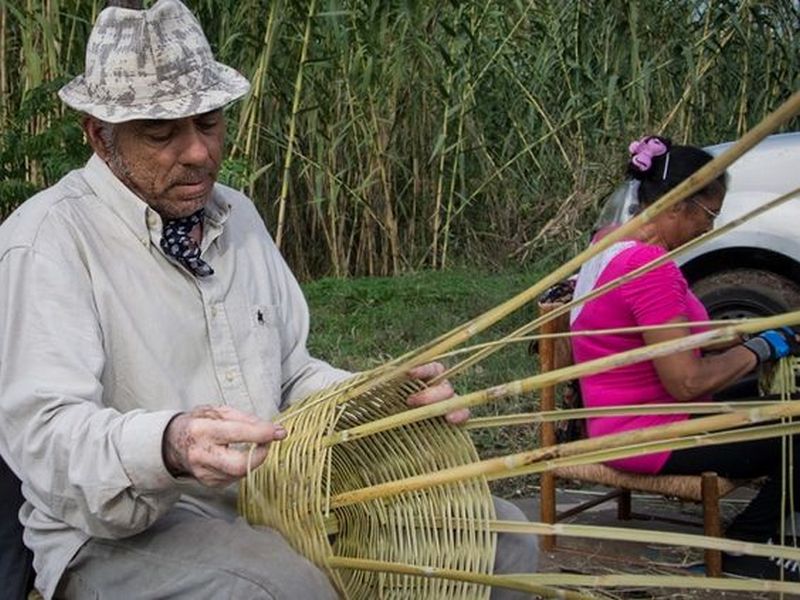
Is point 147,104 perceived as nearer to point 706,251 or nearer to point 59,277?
point 59,277

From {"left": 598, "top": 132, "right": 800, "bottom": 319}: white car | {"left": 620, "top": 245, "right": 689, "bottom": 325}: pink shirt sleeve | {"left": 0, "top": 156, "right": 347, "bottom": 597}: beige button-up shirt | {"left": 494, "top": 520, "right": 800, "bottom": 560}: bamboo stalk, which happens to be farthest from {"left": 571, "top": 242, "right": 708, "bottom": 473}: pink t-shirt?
{"left": 598, "top": 132, "right": 800, "bottom": 319}: white car

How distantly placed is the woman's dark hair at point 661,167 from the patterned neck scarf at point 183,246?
1966mm

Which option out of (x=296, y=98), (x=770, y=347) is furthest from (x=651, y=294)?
(x=296, y=98)

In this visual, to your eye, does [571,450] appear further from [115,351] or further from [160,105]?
[160,105]

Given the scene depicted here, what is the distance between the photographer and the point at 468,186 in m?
9.28

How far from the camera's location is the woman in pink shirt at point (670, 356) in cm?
401

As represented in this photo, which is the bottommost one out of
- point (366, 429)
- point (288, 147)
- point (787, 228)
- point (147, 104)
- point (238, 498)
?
point (288, 147)

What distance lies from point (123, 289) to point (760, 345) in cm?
205

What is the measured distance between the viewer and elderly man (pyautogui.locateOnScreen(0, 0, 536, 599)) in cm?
223

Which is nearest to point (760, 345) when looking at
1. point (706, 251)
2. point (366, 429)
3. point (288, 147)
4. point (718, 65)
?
point (366, 429)

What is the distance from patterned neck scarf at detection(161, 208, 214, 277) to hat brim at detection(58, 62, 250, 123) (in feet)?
0.68

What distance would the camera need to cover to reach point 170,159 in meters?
2.54

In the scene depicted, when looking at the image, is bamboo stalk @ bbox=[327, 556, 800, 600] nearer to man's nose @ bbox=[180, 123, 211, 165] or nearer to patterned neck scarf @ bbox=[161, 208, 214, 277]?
patterned neck scarf @ bbox=[161, 208, 214, 277]

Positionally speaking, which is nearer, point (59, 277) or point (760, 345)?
point (59, 277)
